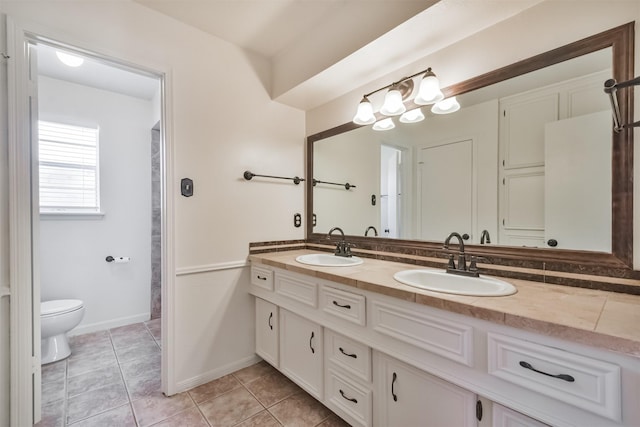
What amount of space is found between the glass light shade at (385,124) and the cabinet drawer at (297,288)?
117 centimetres

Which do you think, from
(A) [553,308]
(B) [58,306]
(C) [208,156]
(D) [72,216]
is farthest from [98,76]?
(A) [553,308]

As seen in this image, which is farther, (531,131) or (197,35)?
(197,35)

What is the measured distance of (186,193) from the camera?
1.81m

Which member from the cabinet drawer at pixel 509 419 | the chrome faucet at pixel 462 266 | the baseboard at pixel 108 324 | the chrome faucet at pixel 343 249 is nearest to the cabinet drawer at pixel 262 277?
the chrome faucet at pixel 343 249

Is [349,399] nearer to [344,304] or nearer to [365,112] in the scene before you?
[344,304]

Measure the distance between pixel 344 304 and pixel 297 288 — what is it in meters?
0.38

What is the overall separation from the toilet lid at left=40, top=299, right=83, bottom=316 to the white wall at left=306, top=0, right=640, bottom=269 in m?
3.02

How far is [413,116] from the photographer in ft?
5.69

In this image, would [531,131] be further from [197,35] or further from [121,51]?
[121,51]

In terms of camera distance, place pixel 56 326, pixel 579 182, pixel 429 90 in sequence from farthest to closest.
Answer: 1. pixel 56 326
2. pixel 429 90
3. pixel 579 182

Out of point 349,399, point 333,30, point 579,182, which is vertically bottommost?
point 349,399

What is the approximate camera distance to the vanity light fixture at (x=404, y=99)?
150cm

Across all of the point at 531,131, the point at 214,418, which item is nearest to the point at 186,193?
the point at 214,418

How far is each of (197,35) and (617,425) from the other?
2671 mm
